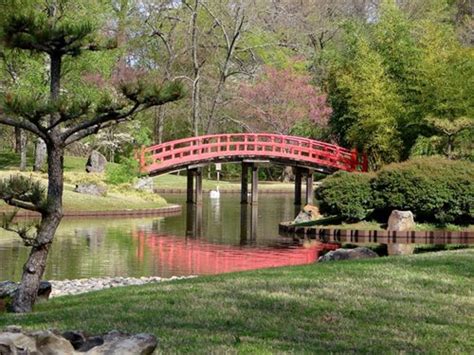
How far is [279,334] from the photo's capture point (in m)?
6.94

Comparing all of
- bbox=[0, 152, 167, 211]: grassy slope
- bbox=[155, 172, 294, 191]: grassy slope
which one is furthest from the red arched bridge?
bbox=[155, 172, 294, 191]: grassy slope

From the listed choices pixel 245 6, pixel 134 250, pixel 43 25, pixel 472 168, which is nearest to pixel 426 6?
pixel 245 6

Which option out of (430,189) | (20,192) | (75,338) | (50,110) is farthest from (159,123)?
(75,338)

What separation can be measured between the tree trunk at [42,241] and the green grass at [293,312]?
279mm

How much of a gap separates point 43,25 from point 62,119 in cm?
111

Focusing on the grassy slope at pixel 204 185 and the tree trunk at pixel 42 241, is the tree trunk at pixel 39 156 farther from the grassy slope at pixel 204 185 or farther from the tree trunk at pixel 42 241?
the tree trunk at pixel 42 241

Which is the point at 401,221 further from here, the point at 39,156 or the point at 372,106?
the point at 39,156

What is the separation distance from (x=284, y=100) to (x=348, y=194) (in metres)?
27.7

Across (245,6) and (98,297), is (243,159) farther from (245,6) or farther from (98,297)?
(98,297)

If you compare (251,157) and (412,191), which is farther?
(251,157)

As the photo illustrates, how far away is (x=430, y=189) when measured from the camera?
24297 mm

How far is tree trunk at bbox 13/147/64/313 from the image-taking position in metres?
9.00

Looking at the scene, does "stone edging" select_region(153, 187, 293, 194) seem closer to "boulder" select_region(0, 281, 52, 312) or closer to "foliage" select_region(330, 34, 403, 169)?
"foliage" select_region(330, 34, 403, 169)

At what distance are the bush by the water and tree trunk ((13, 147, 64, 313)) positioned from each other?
1648 centimetres
